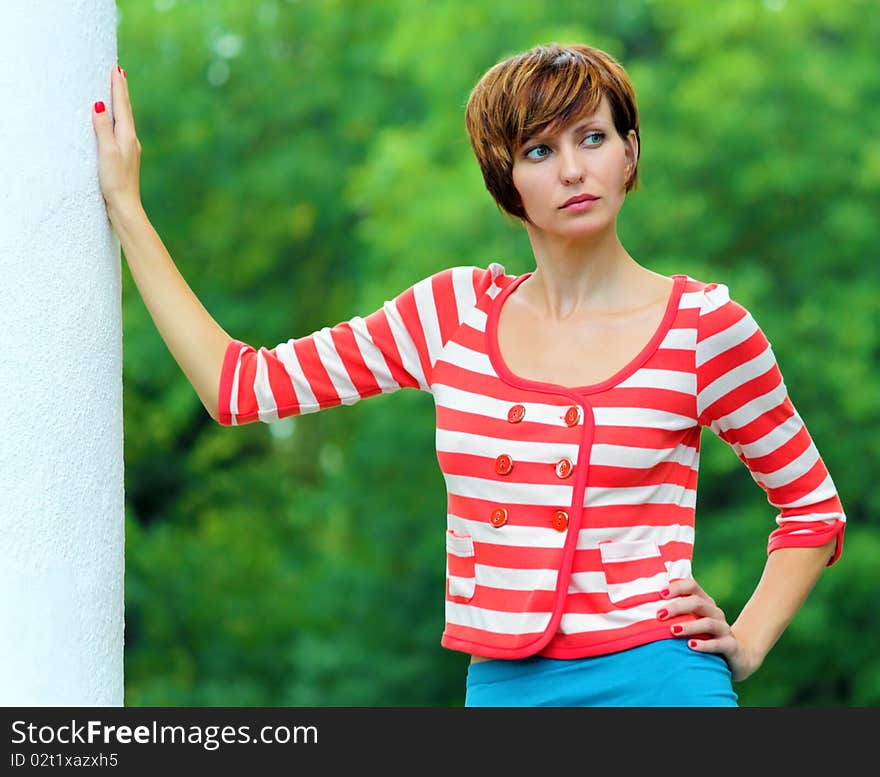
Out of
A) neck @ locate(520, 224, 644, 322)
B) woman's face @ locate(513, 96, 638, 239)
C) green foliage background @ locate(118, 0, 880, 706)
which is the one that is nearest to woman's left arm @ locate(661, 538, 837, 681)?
neck @ locate(520, 224, 644, 322)

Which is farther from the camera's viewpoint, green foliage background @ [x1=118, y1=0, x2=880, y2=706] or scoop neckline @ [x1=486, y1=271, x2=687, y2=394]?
green foliage background @ [x1=118, y1=0, x2=880, y2=706]

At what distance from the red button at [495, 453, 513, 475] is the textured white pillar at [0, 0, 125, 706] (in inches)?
18.8

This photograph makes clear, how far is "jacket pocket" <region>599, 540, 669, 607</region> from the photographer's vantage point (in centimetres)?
181

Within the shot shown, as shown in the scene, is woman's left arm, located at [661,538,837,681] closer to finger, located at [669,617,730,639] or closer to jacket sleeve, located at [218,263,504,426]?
finger, located at [669,617,730,639]

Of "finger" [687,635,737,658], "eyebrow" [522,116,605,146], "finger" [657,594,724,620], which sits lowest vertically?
"finger" [687,635,737,658]

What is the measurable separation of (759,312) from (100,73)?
8.64 m

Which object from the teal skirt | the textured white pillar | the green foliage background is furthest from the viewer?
the green foliage background

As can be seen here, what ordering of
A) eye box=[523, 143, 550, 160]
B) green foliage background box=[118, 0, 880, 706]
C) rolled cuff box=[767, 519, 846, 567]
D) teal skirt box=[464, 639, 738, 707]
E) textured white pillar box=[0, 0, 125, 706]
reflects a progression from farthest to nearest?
A: green foliage background box=[118, 0, 880, 706], rolled cuff box=[767, 519, 846, 567], eye box=[523, 143, 550, 160], teal skirt box=[464, 639, 738, 707], textured white pillar box=[0, 0, 125, 706]

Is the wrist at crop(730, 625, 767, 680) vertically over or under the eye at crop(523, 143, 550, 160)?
under

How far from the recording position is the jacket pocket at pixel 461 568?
1.86m

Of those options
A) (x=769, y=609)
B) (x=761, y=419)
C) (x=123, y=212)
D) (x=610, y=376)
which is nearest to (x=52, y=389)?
(x=123, y=212)

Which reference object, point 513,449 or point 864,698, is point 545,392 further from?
point 864,698

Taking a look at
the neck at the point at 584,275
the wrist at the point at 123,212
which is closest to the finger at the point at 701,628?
the neck at the point at 584,275

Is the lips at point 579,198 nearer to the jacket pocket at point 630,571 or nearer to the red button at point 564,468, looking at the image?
the red button at point 564,468
